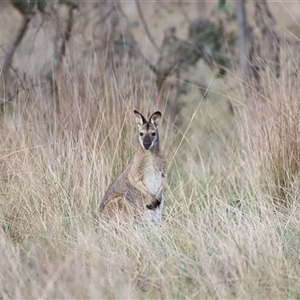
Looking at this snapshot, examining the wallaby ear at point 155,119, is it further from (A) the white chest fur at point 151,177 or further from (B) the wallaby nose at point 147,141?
(A) the white chest fur at point 151,177

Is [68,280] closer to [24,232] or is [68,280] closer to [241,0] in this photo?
[24,232]

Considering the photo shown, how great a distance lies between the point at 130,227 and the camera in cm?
534

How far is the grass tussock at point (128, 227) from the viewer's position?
14.4 feet

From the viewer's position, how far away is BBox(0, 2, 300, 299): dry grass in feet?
14.4

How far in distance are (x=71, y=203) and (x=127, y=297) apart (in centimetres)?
191

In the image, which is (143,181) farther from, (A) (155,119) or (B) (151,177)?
(A) (155,119)

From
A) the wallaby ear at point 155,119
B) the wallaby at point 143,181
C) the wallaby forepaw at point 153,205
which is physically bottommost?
the wallaby forepaw at point 153,205

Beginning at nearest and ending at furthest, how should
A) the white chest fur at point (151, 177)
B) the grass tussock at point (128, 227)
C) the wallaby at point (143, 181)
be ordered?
1. the grass tussock at point (128, 227)
2. the wallaby at point (143, 181)
3. the white chest fur at point (151, 177)

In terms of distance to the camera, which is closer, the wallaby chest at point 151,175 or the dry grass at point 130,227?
the dry grass at point 130,227

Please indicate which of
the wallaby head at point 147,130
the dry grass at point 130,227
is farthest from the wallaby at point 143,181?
the dry grass at point 130,227

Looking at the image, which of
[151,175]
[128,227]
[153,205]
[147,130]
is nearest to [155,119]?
[147,130]

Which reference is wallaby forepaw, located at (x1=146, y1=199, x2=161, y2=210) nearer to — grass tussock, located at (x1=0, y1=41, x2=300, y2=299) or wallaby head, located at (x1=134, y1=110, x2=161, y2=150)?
grass tussock, located at (x1=0, y1=41, x2=300, y2=299)

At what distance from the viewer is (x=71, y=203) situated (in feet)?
19.7

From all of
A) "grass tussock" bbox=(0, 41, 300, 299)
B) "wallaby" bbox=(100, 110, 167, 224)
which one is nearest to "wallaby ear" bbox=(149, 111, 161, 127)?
"wallaby" bbox=(100, 110, 167, 224)
